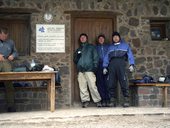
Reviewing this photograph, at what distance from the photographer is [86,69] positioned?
28.2ft

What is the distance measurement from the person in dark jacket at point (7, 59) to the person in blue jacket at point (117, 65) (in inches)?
85.0

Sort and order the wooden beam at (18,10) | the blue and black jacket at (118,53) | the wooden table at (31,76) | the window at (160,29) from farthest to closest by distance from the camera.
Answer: the window at (160,29), the wooden beam at (18,10), the blue and black jacket at (118,53), the wooden table at (31,76)

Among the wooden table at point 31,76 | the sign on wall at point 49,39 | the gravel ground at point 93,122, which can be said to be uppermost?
the sign on wall at point 49,39

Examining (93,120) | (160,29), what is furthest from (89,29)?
(93,120)

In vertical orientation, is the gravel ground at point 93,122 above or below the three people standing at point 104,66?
below

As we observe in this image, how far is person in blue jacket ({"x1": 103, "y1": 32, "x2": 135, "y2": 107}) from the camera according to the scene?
840 cm

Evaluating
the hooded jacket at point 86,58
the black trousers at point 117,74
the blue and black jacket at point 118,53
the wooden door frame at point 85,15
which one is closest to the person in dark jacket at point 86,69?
the hooded jacket at point 86,58

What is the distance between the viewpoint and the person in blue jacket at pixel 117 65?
27.6 feet

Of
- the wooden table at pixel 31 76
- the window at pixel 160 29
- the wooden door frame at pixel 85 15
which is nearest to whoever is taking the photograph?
the wooden table at pixel 31 76

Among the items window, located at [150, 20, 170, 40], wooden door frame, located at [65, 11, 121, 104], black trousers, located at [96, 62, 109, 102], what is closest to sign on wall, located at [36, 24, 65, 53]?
wooden door frame, located at [65, 11, 121, 104]

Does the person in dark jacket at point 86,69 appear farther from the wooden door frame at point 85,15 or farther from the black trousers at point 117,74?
the wooden door frame at point 85,15

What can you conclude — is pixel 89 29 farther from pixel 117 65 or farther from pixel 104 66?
pixel 117 65

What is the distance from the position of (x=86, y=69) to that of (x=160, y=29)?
8.90ft

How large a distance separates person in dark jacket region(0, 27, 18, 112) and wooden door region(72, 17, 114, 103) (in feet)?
6.13
